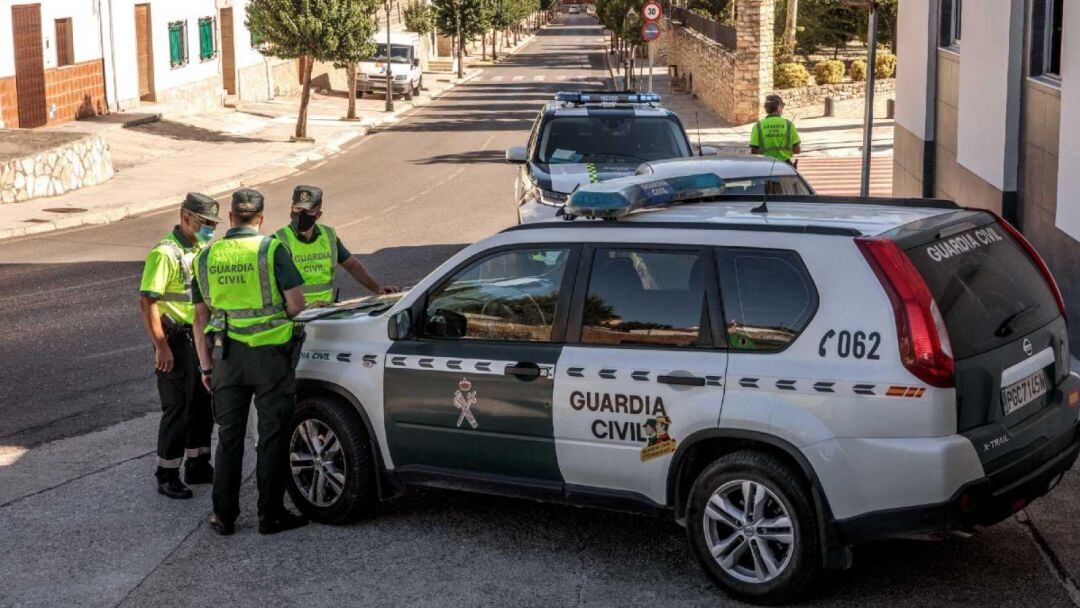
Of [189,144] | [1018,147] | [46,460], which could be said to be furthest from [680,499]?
[189,144]

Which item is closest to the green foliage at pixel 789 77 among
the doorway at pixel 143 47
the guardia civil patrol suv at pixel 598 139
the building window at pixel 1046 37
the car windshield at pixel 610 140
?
the doorway at pixel 143 47

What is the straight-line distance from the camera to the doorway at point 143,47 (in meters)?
42.3

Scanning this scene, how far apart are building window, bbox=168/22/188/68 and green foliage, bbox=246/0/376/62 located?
5.91 metres

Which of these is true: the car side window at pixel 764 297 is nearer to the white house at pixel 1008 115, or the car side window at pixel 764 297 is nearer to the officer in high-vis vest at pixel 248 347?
the officer in high-vis vest at pixel 248 347

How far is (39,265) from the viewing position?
63.1ft

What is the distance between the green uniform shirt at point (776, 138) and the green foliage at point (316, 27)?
24.8 meters

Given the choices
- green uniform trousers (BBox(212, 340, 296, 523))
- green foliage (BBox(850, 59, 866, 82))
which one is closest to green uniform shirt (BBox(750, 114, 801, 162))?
green uniform trousers (BBox(212, 340, 296, 523))

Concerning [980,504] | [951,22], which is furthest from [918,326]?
[951,22]

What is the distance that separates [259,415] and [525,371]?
1.63 m

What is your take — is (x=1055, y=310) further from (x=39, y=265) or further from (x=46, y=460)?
(x=39, y=265)

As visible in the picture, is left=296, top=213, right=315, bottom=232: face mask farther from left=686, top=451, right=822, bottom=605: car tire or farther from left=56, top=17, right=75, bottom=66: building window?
left=56, top=17, right=75, bottom=66: building window

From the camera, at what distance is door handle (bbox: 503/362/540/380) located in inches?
282

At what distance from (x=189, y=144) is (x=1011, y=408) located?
32.7 m

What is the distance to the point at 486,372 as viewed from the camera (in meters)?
7.34
